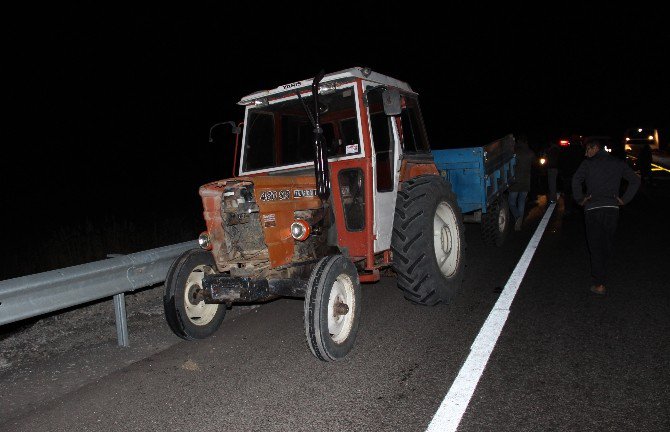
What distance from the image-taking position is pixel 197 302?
16.9ft

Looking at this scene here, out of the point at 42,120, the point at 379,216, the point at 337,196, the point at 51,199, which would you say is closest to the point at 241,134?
the point at 337,196

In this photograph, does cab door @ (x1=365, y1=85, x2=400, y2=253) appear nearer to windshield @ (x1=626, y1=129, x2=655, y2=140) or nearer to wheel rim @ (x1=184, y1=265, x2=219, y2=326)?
wheel rim @ (x1=184, y1=265, x2=219, y2=326)

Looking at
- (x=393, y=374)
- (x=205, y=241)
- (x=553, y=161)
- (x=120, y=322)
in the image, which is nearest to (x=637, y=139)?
(x=553, y=161)

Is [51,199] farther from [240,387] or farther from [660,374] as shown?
[660,374]

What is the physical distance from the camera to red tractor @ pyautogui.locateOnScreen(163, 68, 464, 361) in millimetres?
4523

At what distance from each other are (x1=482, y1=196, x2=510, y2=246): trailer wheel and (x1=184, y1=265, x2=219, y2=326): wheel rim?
206 inches

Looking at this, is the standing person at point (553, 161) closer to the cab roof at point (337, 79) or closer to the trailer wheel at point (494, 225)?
the trailer wheel at point (494, 225)

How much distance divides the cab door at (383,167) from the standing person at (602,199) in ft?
7.72

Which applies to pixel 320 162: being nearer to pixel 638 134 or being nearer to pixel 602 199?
pixel 602 199

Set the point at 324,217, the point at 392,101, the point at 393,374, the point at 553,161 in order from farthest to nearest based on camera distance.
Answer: the point at 553,161, the point at 324,217, the point at 392,101, the point at 393,374

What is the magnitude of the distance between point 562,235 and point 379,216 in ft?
20.1

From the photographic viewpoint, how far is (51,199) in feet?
48.8

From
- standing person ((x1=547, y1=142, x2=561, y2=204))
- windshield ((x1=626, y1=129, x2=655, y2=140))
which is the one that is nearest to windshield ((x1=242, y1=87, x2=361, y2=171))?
standing person ((x1=547, y1=142, x2=561, y2=204))

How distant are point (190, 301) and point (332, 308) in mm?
1532
